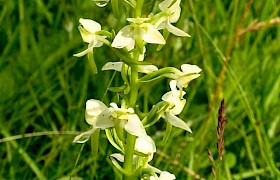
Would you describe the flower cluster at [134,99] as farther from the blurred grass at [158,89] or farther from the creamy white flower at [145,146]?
the blurred grass at [158,89]

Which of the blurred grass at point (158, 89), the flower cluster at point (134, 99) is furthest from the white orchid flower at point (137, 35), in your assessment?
the blurred grass at point (158, 89)

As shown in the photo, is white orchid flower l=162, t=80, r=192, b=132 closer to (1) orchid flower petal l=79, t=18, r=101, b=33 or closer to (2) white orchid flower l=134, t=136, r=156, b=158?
(2) white orchid flower l=134, t=136, r=156, b=158

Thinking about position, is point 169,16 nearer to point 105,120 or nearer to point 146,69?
point 146,69

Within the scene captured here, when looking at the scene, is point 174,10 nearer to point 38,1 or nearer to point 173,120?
point 173,120

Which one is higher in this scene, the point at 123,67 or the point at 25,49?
the point at 123,67

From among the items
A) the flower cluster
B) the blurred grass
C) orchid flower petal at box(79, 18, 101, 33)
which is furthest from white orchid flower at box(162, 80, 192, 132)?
the blurred grass

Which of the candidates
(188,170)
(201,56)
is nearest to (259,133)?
(188,170)
